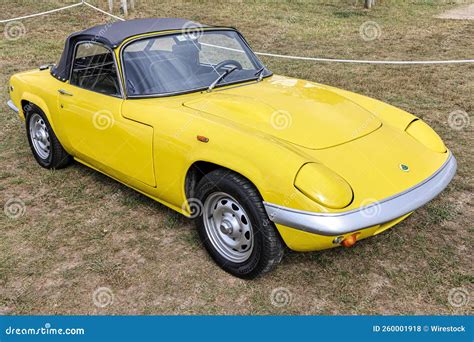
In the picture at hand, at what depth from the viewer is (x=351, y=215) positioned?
2635 millimetres

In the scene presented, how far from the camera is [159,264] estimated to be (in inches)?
132

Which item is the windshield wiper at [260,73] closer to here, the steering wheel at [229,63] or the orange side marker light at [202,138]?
the steering wheel at [229,63]

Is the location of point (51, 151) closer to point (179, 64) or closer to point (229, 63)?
point (179, 64)

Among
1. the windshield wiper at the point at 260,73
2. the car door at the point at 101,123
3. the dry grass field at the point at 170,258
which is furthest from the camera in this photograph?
the windshield wiper at the point at 260,73

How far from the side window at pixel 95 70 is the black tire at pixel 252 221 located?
131 cm

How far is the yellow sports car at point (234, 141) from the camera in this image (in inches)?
107

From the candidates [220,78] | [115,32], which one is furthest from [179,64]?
[115,32]

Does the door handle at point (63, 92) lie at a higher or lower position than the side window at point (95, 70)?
lower

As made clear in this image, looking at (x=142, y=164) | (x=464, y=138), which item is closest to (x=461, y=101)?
(x=464, y=138)

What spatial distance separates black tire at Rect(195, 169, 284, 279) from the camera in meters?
2.81

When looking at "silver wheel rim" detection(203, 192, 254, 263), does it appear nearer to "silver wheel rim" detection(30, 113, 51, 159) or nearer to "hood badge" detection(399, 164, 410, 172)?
"hood badge" detection(399, 164, 410, 172)

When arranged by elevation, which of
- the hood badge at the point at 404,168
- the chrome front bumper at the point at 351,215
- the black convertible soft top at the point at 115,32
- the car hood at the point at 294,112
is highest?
the black convertible soft top at the point at 115,32

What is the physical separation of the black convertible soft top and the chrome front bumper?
2.13 metres

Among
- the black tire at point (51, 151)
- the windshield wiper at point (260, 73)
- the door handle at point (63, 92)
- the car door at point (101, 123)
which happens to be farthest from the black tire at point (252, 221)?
the black tire at point (51, 151)
